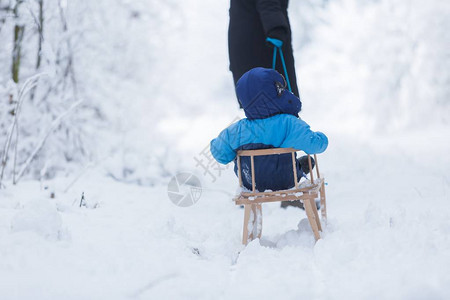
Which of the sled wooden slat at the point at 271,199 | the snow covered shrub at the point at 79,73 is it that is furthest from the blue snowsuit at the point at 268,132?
the snow covered shrub at the point at 79,73

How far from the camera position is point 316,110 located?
1111cm

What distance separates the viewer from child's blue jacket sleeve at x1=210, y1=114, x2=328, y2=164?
2.31 m

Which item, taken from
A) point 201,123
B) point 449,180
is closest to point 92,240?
point 449,180

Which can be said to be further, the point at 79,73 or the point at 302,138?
the point at 79,73

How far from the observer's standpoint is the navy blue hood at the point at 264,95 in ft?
7.88

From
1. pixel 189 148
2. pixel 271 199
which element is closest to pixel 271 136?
pixel 271 199

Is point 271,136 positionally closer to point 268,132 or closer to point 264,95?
point 268,132

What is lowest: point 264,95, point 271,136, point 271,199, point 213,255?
point 213,255

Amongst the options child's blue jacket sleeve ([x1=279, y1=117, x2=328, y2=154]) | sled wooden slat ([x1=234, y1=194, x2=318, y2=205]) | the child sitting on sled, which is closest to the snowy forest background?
sled wooden slat ([x1=234, y1=194, x2=318, y2=205])

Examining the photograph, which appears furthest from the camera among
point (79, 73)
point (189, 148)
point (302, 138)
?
point (189, 148)

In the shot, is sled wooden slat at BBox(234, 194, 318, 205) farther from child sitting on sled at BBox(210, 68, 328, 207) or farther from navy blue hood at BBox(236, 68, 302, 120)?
navy blue hood at BBox(236, 68, 302, 120)

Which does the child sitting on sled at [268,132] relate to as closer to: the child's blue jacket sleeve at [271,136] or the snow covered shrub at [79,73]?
the child's blue jacket sleeve at [271,136]

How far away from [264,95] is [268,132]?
219mm

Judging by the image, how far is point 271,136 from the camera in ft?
7.83
